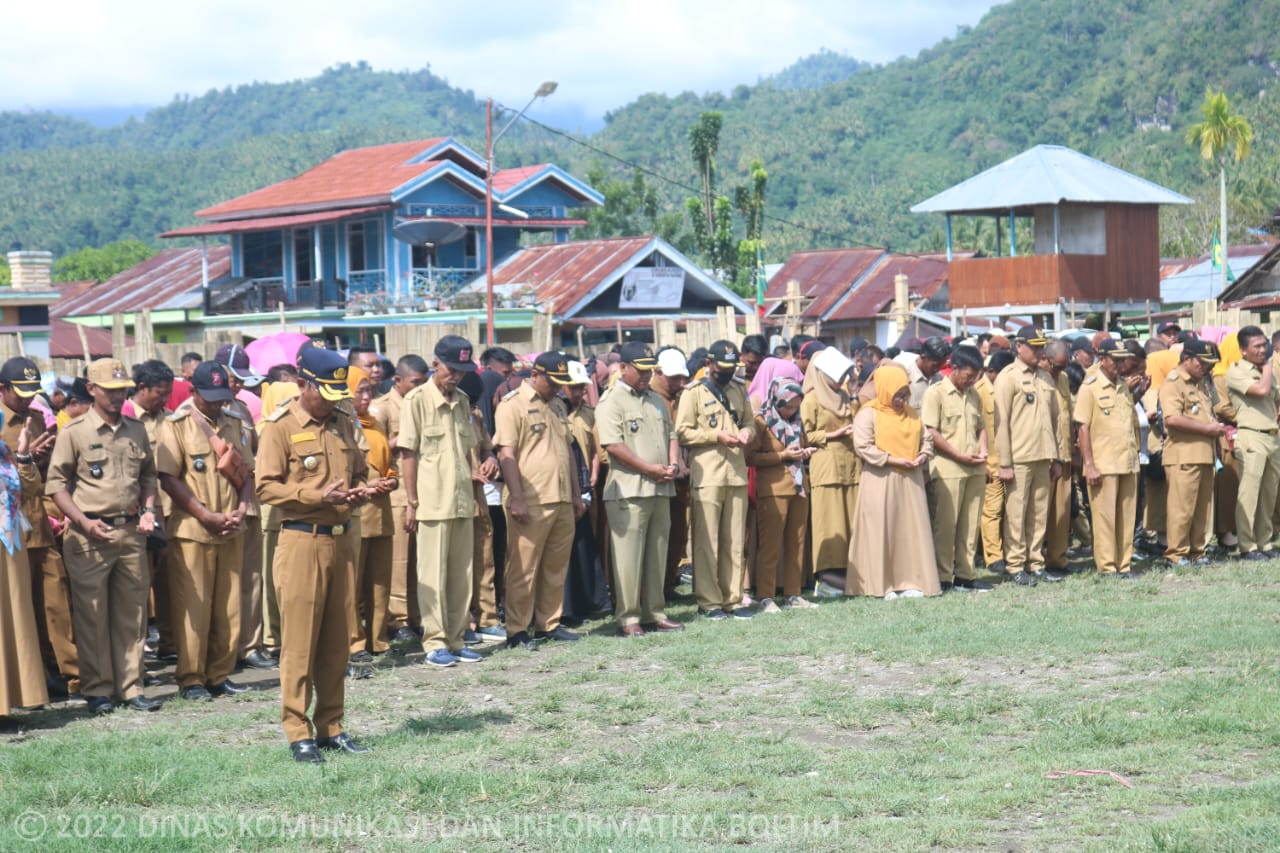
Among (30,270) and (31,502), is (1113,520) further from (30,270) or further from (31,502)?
(30,270)

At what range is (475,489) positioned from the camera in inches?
430

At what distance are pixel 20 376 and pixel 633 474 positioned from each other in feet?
14.0

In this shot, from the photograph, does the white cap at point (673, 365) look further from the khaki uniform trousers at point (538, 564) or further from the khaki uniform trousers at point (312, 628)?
the khaki uniform trousers at point (312, 628)

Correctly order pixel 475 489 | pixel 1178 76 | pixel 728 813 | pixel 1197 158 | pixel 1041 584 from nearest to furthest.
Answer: pixel 728 813, pixel 475 489, pixel 1041 584, pixel 1197 158, pixel 1178 76

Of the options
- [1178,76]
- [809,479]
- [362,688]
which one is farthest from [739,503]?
[1178,76]

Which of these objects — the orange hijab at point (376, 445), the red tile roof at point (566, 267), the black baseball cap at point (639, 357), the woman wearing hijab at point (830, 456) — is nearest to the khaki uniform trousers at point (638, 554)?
the black baseball cap at point (639, 357)

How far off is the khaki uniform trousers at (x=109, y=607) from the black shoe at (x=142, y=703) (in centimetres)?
3

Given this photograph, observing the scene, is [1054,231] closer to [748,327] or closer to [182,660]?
[748,327]

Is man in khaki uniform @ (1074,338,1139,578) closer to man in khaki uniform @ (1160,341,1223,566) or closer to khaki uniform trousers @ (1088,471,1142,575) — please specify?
khaki uniform trousers @ (1088,471,1142,575)

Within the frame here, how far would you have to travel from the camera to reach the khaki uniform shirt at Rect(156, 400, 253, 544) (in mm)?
9539

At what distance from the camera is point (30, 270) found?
47.9 m

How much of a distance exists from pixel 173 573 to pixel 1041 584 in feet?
24.2

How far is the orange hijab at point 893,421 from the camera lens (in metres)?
12.3

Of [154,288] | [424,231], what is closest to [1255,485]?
[424,231]
